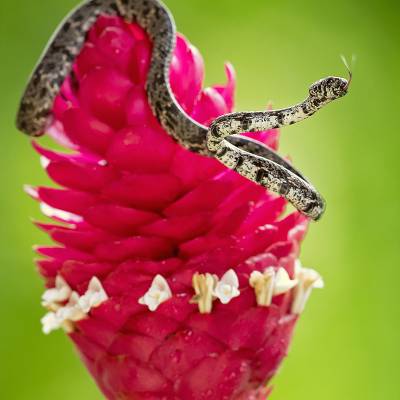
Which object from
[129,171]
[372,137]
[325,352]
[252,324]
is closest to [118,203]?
[129,171]

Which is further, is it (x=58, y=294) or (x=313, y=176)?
(x=313, y=176)

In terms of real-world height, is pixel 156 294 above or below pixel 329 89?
below

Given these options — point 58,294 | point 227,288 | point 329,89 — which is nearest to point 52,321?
point 58,294

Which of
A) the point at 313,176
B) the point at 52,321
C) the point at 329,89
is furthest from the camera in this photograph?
the point at 313,176

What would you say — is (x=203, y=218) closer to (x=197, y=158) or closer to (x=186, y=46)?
(x=197, y=158)

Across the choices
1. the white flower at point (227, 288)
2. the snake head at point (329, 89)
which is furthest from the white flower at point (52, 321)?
the snake head at point (329, 89)

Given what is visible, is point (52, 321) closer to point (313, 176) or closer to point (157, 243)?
point (157, 243)

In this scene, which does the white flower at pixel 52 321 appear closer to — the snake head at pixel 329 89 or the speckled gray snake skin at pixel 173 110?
the speckled gray snake skin at pixel 173 110
